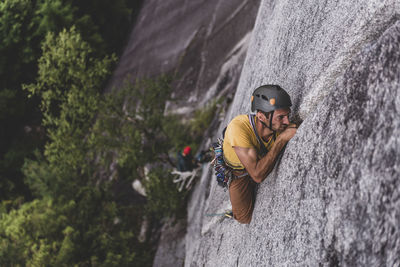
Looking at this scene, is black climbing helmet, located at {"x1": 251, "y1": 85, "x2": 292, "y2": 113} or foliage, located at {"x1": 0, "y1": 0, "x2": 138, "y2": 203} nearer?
black climbing helmet, located at {"x1": 251, "y1": 85, "x2": 292, "y2": 113}

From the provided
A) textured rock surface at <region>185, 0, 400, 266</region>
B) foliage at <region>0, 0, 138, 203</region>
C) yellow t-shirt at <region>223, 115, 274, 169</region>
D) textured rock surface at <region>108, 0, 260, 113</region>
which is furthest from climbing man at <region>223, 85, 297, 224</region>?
foliage at <region>0, 0, 138, 203</region>

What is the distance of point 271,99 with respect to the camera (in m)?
2.87

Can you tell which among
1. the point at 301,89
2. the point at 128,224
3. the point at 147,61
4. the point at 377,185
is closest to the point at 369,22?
the point at 301,89

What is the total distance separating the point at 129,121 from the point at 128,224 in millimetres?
5100

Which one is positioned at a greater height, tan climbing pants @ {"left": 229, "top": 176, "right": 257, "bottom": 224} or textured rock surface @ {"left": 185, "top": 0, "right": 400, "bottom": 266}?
textured rock surface @ {"left": 185, "top": 0, "right": 400, "bottom": 266}

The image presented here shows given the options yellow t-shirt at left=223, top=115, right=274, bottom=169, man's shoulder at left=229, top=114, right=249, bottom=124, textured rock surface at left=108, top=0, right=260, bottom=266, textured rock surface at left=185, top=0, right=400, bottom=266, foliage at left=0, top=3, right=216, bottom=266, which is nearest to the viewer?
textured rock surface at left=185, top=0, right=400, bottom=266

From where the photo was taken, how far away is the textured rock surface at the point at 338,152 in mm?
1719

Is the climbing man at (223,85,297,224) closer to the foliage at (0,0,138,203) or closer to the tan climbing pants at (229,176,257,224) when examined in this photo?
the tan climbing pants at (229,176,257,224)

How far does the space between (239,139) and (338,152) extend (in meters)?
1.10

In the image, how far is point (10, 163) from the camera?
57.1 ft

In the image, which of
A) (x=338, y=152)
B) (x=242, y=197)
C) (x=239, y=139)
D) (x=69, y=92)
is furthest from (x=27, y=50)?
→ (x=338, y=152)

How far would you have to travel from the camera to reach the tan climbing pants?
3666 mm

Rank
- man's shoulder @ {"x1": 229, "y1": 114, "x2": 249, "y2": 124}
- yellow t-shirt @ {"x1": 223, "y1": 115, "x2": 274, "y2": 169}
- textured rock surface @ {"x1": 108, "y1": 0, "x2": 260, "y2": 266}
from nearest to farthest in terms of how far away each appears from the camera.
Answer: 1. yellow t-shirt @ {"x1": 223, "y1": 115, "x2": 274, "y2": 169}
2. man's shoulder @ {"x1": 229, "y1": 114, "x2": 249, "y2": 124}
3. textured rock surface @ {"x1": 108, "y1": 0, "x2": 260, "y2": 266}

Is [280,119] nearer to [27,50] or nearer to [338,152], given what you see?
[338,152]
